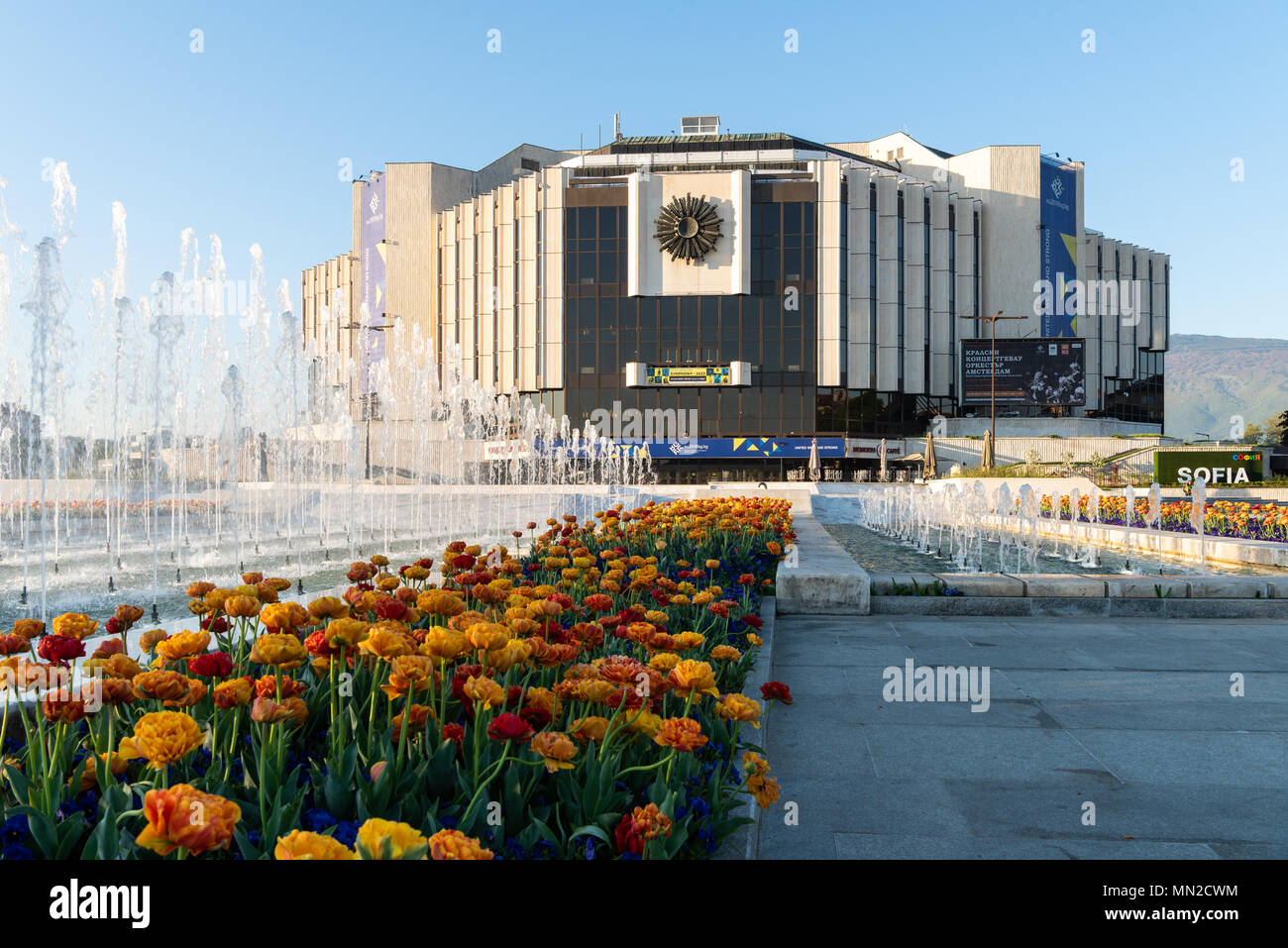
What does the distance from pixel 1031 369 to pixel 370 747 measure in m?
56.6

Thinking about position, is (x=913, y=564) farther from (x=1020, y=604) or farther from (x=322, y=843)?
(x=322, y=843)

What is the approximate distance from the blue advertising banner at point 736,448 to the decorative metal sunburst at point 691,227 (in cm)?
1097

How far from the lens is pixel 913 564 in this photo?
1293 cm

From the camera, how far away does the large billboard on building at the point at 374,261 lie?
60.0 metres

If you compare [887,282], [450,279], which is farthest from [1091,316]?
[450,279]

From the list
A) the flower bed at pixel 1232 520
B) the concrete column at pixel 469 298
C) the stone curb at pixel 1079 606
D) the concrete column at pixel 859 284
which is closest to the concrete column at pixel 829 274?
the concrete column at pixel 859 284

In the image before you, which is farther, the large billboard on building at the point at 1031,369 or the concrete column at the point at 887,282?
the large billboard on building at the point at 1031,369

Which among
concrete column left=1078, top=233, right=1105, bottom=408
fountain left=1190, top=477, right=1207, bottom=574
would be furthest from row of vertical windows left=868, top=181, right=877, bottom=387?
fountain left=1190, top=477, right=1207, bottom=574

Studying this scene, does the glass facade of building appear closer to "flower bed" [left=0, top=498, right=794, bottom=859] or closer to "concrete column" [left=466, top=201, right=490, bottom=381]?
"concrete column" [left=466, top=201, right=490, bottom=381]

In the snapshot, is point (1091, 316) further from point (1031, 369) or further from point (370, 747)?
point (370, 747)

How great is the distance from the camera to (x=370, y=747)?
2.39 m

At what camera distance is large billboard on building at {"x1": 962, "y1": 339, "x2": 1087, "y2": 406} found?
52375 mm

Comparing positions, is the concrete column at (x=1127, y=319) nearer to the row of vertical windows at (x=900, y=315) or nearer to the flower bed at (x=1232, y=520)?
the row of vertical windows at (x=900, y=315)
